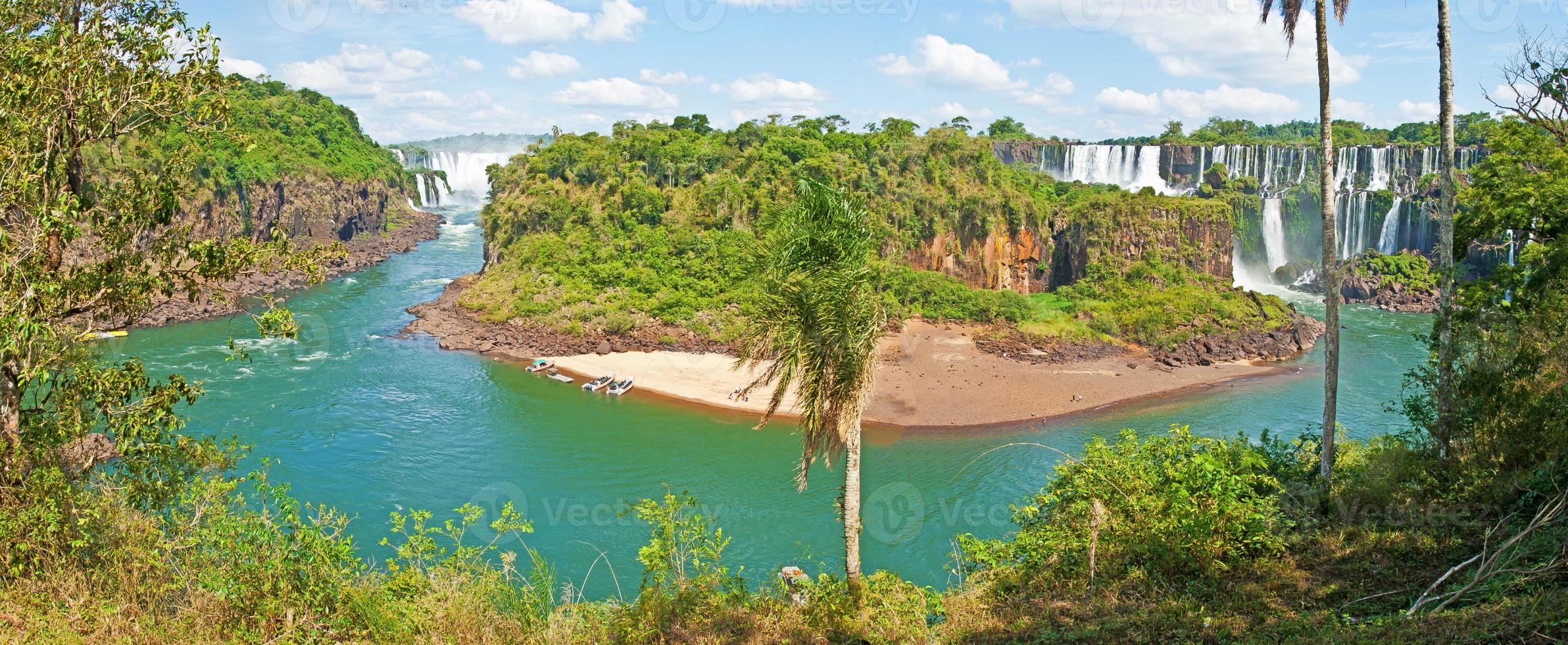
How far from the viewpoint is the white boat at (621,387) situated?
34.6m

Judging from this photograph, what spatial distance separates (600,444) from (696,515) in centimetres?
1817

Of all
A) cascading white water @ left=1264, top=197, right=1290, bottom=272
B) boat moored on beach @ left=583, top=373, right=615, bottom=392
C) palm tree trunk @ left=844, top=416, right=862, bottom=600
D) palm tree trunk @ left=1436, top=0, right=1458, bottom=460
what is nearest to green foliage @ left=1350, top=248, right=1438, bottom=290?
cascading white water @ left=1264, top=197, right=1290, bottom=272

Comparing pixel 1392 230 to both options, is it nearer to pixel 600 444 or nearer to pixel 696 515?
pixel 600 444

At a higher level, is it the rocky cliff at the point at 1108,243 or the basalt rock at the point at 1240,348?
the rocky cliff at the point at 1108,243

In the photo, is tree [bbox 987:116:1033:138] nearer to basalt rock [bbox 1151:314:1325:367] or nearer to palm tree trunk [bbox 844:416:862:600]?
basalt rock [bbox 1151:314:1325:367]

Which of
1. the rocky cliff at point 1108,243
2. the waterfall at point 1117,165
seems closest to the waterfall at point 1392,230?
the rocky cliff at point 1108,243

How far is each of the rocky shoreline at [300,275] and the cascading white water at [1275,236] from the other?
165 ft

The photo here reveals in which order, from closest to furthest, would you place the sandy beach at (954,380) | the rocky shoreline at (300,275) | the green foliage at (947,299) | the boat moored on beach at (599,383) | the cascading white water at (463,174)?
the sandy beach at (954,380) < the boat moored on beach at (599,383) < the rocky shoreline at (300,275) < the green foliage at (947,299) < the cascading white water at (463,174)

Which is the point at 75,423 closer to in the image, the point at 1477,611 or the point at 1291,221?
the point at 1477,611

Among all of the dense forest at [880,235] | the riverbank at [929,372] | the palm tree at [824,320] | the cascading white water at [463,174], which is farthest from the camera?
the cascading white water at [463,174]

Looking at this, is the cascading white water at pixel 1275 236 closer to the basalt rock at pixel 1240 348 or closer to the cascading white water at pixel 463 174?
the basalt rock at pixel 1240 348

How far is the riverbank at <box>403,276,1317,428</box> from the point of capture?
33.2 m

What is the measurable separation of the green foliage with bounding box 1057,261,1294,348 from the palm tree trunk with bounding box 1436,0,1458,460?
28.8 m

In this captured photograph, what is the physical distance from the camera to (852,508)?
1091 cm
